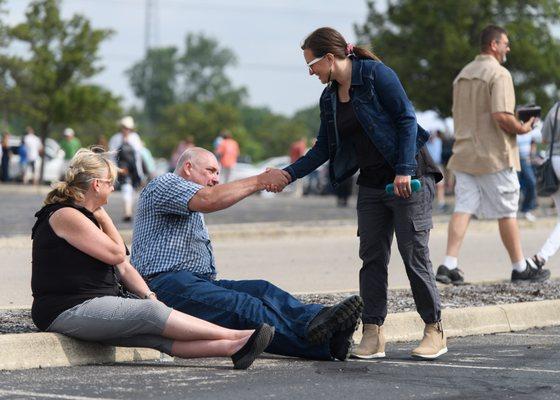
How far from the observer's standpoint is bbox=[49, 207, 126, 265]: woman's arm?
7090 millimetres

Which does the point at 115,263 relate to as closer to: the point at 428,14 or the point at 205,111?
the point at 428,14

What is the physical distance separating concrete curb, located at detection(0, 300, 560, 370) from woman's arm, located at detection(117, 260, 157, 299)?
1.05 feet

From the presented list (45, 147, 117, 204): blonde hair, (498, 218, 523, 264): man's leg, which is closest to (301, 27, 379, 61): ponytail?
(45, 147, 117, 204): blonde hair

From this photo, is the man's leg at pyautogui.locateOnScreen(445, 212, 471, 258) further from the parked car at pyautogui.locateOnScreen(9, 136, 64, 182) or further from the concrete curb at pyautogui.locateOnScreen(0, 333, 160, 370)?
the parked car at pyautogui.locateOnScreen(9, 136, 64, 182)

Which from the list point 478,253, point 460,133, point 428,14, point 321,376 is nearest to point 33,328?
point 321,376

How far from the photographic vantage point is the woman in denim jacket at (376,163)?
24.1ft

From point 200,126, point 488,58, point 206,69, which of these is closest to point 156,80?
point 206,69

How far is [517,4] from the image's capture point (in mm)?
36531

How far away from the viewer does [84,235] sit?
23.3ft

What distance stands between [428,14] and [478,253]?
22.1 meters

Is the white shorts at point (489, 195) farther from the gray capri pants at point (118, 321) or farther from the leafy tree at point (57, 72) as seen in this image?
the leafy tree at point (57, 72)

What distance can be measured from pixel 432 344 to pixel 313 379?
3.66 feet

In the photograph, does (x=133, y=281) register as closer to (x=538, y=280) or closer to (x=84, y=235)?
(x=84, y=235)

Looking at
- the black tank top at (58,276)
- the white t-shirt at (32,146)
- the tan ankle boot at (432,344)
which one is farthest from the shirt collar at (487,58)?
the white t-shirt at (32,146)
